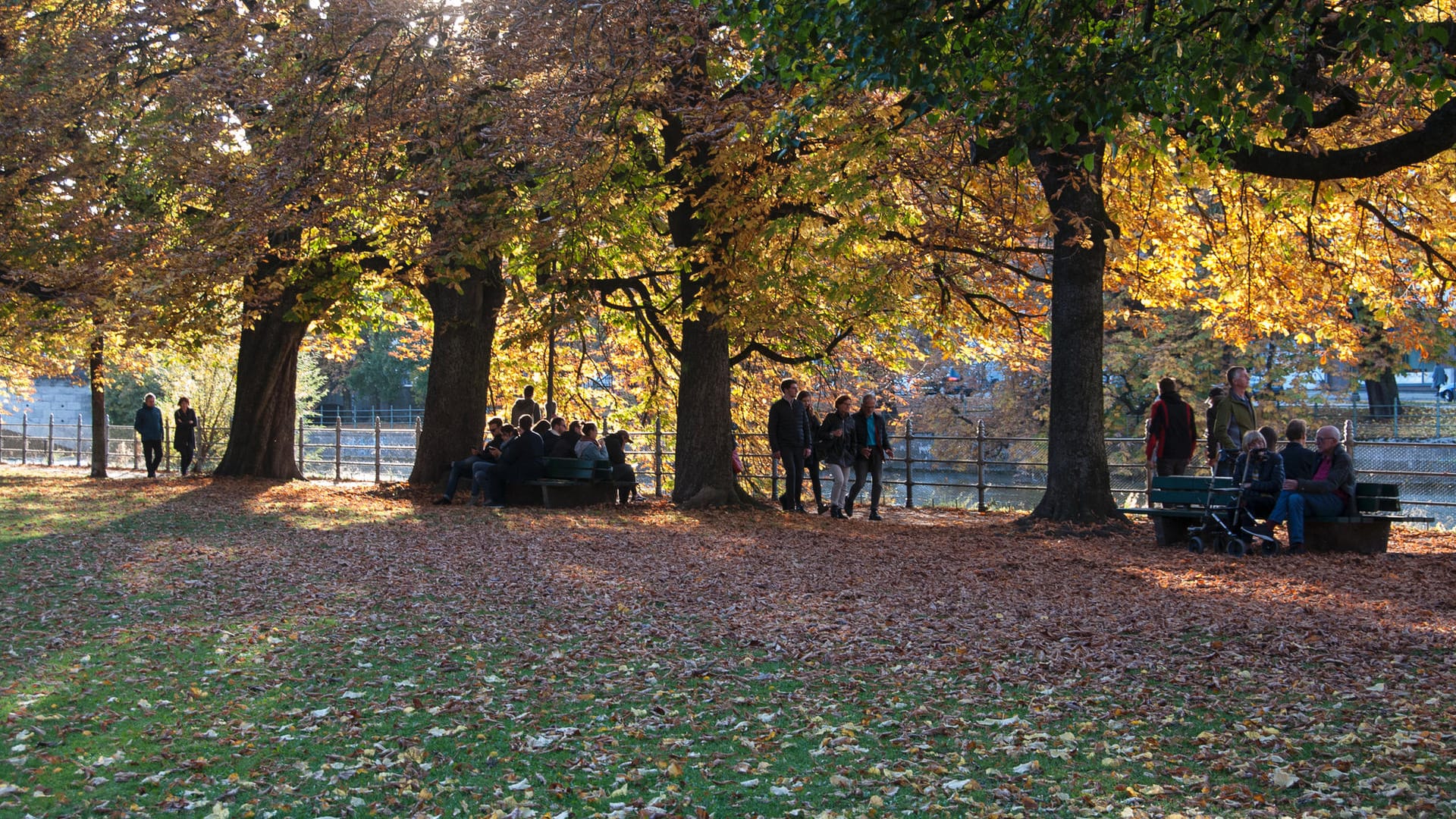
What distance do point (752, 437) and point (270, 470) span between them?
8295 mm

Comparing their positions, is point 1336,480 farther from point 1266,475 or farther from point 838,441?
point 838,441

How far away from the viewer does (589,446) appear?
16.6 metres

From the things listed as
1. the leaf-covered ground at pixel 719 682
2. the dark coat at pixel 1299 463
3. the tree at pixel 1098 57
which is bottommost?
the leaf-covered ground at pixel 719 682

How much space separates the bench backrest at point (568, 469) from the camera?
51.9ft

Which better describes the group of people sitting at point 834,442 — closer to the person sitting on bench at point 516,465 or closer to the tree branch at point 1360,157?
the person sitting on bench at point 516,465

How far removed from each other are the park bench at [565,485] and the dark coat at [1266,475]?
27.0 feet

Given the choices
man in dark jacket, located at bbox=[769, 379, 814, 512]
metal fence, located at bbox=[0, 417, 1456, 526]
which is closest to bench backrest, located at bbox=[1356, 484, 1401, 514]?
metal fence, located at bbox=[0, 417, 1456, 526]

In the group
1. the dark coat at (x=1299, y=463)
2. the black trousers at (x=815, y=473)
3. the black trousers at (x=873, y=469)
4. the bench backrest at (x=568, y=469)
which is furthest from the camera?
the black trousers at (x=815, y=473)

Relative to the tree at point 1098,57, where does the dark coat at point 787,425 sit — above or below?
below

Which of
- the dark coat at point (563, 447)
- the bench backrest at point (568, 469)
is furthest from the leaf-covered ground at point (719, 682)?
the dark coat at point (563, 447)

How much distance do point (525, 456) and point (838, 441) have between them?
4.10 metres

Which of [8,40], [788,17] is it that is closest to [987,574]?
[788,17]

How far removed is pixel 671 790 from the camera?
4484 mm

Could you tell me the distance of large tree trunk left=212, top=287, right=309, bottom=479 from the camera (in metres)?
20.1
